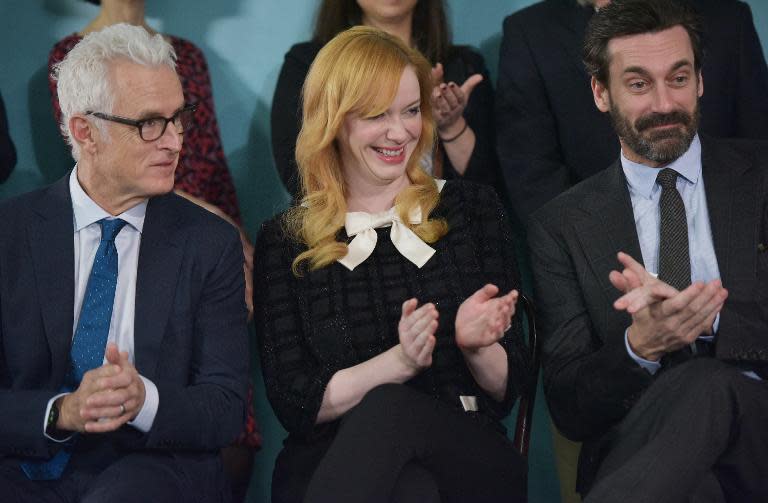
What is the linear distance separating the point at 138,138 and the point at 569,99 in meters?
1.25

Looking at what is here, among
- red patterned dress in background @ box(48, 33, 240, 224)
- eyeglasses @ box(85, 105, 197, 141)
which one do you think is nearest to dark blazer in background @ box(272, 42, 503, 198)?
red patterned dress in background @ box(48, 33, 240, 224)

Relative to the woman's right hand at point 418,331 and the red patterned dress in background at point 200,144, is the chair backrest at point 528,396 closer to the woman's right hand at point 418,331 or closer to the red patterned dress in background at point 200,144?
A: the woman's right hand at point 418,331

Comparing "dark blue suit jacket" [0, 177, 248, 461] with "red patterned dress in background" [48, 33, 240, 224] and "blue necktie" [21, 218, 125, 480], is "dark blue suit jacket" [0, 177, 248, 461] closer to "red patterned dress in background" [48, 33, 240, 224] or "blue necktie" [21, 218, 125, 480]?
"blue necktie" [21, 218, 125, 480]

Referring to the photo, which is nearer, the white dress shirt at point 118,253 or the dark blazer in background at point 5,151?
the white dress shirt at point 118,253

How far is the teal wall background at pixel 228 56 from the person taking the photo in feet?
11.9

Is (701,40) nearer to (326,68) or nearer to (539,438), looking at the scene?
(326,68)

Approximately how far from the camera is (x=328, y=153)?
2.83 meters

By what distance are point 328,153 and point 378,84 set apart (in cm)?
21

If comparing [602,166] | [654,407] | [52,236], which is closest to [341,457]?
[654,407]

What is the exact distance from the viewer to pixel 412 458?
2.30 metres

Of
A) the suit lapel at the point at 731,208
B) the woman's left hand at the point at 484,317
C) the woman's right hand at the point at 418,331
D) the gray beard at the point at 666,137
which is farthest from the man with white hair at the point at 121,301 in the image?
the suit lapel at the point at 731,208

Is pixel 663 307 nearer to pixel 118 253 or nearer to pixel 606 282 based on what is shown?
pixel 606 282

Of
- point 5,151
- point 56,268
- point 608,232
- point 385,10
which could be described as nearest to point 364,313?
point 608,232

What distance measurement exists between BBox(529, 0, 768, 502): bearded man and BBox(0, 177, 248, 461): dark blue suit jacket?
701 millimetres
